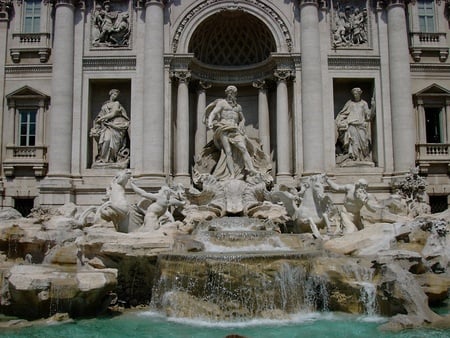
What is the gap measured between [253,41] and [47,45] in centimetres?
932

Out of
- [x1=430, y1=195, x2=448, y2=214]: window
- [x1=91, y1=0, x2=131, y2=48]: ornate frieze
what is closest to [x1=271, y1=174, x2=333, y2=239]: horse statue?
[x1=430, y1=195, x2=448, y2=214]: window

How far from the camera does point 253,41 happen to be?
2316 cm

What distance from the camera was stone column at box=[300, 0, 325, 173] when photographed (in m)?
20.4

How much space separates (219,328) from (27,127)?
14.7 metres

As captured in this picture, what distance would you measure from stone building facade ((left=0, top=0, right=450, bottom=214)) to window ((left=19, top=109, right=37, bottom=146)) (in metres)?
0.05

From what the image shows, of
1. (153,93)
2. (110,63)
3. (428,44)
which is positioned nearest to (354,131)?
(428,44)

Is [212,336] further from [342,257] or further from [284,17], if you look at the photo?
[284,17]

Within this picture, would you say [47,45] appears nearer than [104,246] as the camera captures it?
No

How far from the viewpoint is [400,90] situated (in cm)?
2094

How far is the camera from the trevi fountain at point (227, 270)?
1180cm

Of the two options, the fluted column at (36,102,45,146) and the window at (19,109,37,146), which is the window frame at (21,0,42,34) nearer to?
the fluted column at (36,102,45,146)

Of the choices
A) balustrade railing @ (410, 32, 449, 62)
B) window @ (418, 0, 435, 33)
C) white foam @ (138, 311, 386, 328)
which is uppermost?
window @ (418, 0, 435, 33)

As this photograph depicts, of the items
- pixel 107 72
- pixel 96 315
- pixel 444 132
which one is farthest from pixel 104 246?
pixel 444 132

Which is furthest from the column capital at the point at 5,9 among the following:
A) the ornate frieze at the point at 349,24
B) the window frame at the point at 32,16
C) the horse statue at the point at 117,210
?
the ornate frieze at the point at 349,24
